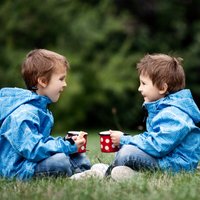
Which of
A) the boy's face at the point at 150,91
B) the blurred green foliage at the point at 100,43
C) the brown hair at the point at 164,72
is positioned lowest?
the blurred green foliage at the point at 100,43

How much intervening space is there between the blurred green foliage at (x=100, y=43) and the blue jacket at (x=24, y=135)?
14.2 m

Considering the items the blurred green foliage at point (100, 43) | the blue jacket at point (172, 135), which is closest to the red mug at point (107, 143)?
the blue jacket at point (172, 135)

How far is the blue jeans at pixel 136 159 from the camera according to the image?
5.41m

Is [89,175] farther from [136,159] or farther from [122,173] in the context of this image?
[136,159]

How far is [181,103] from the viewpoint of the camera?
221 inches

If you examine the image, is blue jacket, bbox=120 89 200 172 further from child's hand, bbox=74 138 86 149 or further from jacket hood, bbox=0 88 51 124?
jacket hood, bbox=0 88 51 124

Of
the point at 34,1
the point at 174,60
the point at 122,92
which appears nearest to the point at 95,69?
the point at 122,92

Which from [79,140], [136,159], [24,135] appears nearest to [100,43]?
[79,140]

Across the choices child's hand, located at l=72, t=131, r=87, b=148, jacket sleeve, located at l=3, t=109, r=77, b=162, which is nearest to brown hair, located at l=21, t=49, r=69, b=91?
jacket sleeve, located at l=3, t=109, r=77, b=162

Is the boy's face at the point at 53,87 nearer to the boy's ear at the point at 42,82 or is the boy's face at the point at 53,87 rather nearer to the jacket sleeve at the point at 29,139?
the boy's ear at the point at 42,82

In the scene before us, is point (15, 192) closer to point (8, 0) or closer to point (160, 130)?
point (160, 130)

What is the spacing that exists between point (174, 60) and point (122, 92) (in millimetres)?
15879

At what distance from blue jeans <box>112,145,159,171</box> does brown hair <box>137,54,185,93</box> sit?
0.68 meters

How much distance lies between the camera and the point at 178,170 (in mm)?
5508
